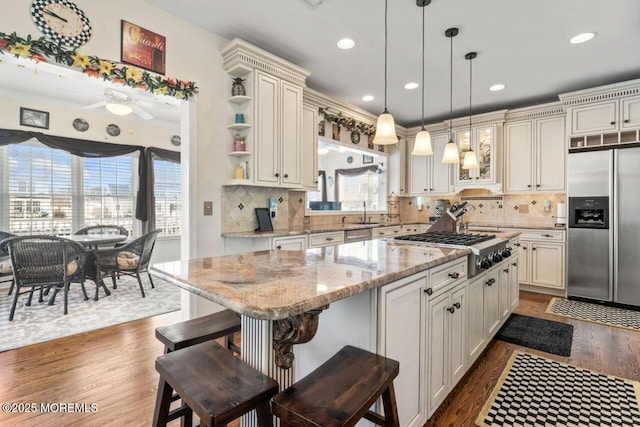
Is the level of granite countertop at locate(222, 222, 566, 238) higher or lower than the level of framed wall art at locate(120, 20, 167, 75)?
lower

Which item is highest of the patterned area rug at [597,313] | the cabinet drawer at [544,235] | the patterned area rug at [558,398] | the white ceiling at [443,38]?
the white ceiling at [443,38]

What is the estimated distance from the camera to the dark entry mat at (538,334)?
2.73m

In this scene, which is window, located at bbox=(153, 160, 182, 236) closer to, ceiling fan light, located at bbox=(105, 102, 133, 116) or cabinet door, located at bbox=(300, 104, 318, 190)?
ceiling fan light, located at bbox=(105, 102, 133, 116)

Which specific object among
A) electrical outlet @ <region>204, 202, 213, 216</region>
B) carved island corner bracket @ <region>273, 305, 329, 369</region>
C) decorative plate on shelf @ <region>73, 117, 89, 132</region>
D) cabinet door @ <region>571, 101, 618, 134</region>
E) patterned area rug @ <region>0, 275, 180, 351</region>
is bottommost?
patterned area rug @ <region>0, 275, 180, 351</region>

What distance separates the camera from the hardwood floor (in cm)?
181

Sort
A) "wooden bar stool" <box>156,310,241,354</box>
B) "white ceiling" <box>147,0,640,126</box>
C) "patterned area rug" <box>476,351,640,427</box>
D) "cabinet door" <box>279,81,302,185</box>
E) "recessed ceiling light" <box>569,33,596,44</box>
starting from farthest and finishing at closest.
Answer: "cabinet door" <box>279,81,302,185</box>, "recessed ceiling light" <box>569,33,596,44</box>, "white ceiling" <box>147,0,640,126</box>, "patterned area rug" <box>476,351,640,427</box>, "wooden bar stool" <box>156,310,241,354</box>

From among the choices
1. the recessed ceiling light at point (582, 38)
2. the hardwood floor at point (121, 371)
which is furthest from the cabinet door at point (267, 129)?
the recessed ceiling light at point (582, 38)

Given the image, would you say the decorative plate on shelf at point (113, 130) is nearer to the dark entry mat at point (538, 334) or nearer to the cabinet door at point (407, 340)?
the cabinet door at point (407, 340)

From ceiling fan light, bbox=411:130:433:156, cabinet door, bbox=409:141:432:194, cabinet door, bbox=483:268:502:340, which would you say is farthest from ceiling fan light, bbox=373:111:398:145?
cabinet door, bbox=409:141:432:194

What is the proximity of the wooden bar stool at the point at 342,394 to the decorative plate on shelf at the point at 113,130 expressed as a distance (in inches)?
230

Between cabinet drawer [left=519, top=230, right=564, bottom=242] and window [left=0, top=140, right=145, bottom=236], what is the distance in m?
6.42

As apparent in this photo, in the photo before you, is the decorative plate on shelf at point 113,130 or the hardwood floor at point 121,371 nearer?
the hardwood floor at point 121,371

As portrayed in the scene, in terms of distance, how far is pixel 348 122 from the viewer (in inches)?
183

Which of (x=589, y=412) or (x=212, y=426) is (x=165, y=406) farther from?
(x=589, y=412)
